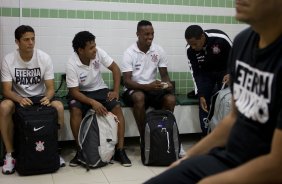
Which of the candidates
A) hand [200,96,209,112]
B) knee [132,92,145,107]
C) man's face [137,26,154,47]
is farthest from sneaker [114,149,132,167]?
man's face [137,26,154,47]

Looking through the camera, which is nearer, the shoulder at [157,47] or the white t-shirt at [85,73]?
the white t-shirt at [85,73]

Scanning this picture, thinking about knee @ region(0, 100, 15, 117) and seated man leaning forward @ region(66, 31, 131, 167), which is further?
seated man leaning forward @ region(66, 31, 131, 167)

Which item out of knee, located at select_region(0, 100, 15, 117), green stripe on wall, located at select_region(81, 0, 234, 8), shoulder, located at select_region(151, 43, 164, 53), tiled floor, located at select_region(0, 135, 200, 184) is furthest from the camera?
green stripe on wall, located at select_region(81, 0, 234, 8)

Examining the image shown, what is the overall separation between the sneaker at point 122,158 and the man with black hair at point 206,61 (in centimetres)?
89

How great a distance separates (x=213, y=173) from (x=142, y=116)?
2444mm

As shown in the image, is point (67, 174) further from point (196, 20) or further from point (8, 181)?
point (196, 20)

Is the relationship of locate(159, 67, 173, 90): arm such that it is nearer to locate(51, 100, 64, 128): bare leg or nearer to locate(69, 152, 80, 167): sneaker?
locate(51, 100, 64, 128): bare leg

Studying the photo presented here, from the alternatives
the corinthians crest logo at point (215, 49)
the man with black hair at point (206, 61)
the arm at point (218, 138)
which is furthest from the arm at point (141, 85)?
the arm at point (218, 138)

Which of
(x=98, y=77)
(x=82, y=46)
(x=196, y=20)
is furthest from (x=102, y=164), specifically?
(x=196, y=20)

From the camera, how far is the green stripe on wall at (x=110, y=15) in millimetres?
3994

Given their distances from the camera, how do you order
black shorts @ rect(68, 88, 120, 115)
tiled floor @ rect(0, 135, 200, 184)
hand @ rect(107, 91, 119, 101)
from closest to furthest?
tiled floor @ rect(0, 135, 200, 184) → black shorts @ rect(68, 88, 120, 115) → hand @ rect(107, 91, 119, 101)

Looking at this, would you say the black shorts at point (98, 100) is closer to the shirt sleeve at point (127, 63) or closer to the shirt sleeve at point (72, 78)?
the shirt sleeve at point (72, 78)

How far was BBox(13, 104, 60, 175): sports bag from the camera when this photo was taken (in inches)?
126

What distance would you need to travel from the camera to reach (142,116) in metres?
3.77
